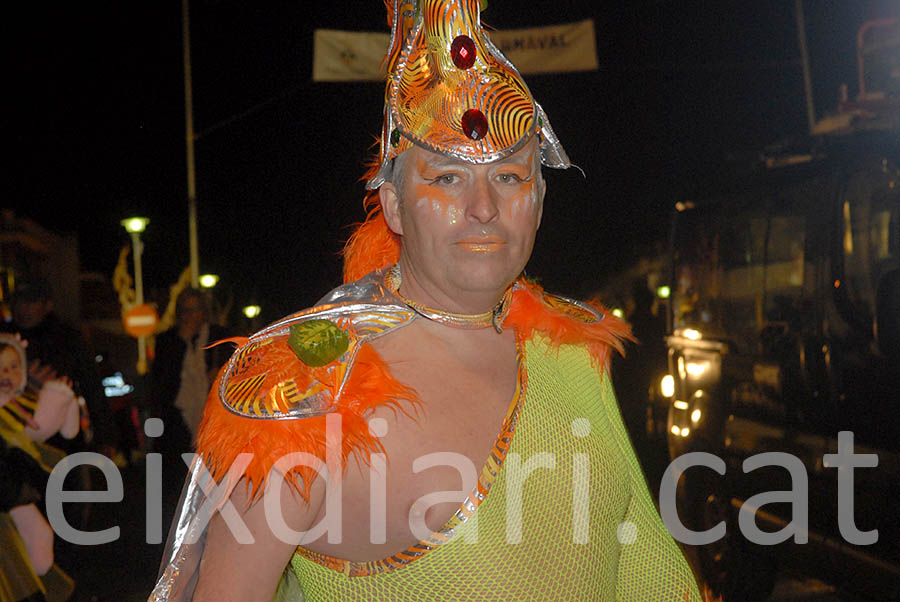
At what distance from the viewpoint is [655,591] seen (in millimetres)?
2102

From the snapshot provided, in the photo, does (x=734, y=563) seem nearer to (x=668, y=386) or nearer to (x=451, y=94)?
(x=668, y=386)

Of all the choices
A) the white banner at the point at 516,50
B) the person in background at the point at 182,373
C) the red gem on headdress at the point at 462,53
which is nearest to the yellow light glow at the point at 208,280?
the white banner at the point at 516,50

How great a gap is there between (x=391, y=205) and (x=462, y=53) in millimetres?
366

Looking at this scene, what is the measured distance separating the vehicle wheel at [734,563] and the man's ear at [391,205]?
4.02 metres

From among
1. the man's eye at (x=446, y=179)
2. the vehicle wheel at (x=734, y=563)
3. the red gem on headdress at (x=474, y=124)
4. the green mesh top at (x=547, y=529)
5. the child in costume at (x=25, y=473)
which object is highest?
the red gem on headdress at (x=474, y=124)

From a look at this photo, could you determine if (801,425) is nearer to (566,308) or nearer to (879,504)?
(879,504)

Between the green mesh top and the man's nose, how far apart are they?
387mm

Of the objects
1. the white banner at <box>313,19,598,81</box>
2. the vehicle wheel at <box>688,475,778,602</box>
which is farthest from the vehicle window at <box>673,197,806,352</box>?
the white banner at <box>313,19,598,81</box>

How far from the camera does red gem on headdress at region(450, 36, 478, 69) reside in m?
1.95

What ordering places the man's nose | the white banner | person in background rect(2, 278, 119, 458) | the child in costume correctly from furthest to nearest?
the white banner < person in background rect(2, 278, 119, 458) < the child in costume < the man's nose

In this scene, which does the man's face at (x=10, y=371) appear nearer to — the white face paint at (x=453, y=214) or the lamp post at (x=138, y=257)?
the white face paint at (x=453, y=214)

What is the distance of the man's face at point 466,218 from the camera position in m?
1.88

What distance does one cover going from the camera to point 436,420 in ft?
6.01

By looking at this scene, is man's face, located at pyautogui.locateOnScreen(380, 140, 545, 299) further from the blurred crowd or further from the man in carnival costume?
the blurred crowd
